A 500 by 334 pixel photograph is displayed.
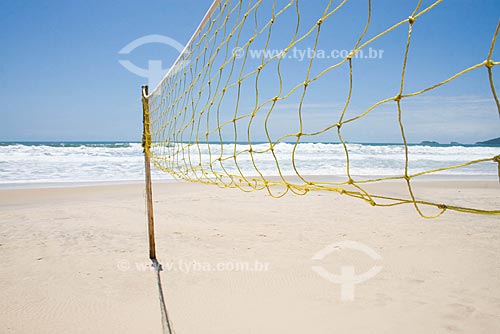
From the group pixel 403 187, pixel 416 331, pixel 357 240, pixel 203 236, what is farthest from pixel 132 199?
pixel 403 187

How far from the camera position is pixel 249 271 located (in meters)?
2.94

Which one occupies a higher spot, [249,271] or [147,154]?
[147,154]

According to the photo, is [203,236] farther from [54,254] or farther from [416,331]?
[416,331]

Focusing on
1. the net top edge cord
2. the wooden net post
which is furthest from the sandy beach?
the net top edge cord

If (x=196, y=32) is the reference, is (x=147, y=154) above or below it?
below

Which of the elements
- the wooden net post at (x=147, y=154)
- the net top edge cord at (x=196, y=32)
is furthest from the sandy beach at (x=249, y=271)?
the net top edge cord at (x=196, y=32)

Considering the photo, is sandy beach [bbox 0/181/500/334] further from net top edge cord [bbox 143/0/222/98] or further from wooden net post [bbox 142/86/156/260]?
net top edge cord [bbox 143/0/222/98]

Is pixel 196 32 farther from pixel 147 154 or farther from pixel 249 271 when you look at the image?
pixel 249 271

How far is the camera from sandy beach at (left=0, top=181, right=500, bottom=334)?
88.4 inches

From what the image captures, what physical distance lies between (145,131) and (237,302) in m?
1.74

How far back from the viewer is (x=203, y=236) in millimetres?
3908

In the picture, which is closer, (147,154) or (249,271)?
(249,271)

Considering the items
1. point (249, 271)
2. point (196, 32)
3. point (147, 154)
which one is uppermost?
point (196, 32)

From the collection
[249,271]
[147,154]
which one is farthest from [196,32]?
[249,271]
